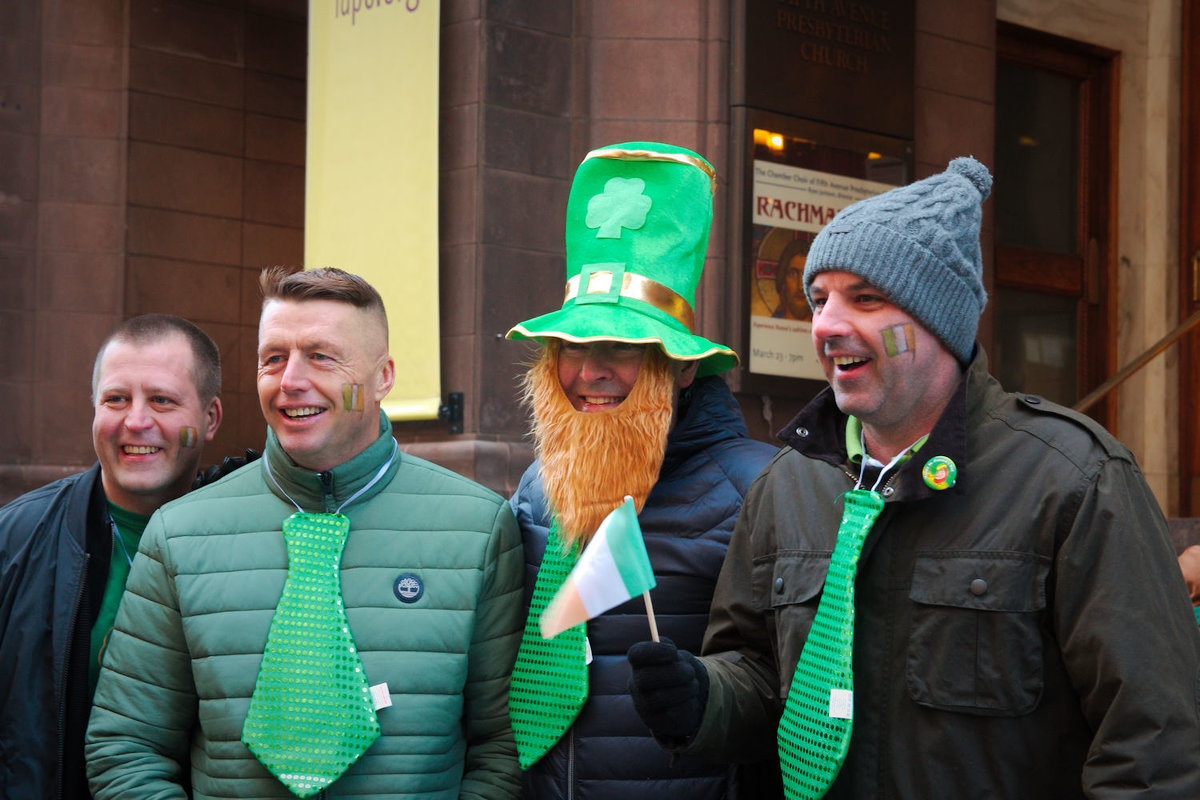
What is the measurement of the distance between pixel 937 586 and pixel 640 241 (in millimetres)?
1341

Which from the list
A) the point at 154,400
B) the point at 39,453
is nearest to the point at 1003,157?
the point at 39,453

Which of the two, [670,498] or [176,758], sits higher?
[670,498]

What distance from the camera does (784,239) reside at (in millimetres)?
7246

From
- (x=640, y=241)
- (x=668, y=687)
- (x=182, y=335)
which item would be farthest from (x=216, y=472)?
(x=668, y=687)

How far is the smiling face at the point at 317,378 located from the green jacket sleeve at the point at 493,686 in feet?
1.33

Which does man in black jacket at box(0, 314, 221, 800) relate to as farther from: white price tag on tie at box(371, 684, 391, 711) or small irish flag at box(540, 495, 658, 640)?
small irish flag at box(540, 495, 658, 640)

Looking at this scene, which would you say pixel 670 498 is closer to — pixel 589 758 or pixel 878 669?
pixel 589 758

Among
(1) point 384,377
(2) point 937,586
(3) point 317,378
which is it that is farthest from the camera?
(1) point 384,377

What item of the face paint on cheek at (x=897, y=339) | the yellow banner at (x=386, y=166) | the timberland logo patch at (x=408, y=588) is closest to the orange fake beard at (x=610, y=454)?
the timberland logo patch at (x=408, y=588)

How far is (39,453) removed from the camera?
8547 millimetres

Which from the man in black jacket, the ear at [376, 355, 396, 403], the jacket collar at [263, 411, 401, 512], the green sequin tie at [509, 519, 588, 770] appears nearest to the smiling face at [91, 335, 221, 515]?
the man in black jacket

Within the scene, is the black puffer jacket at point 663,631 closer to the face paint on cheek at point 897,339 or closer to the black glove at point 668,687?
the black glove at point 668,687

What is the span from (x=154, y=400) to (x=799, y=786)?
1.93 meters

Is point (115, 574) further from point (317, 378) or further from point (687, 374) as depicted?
point (687, 374)
